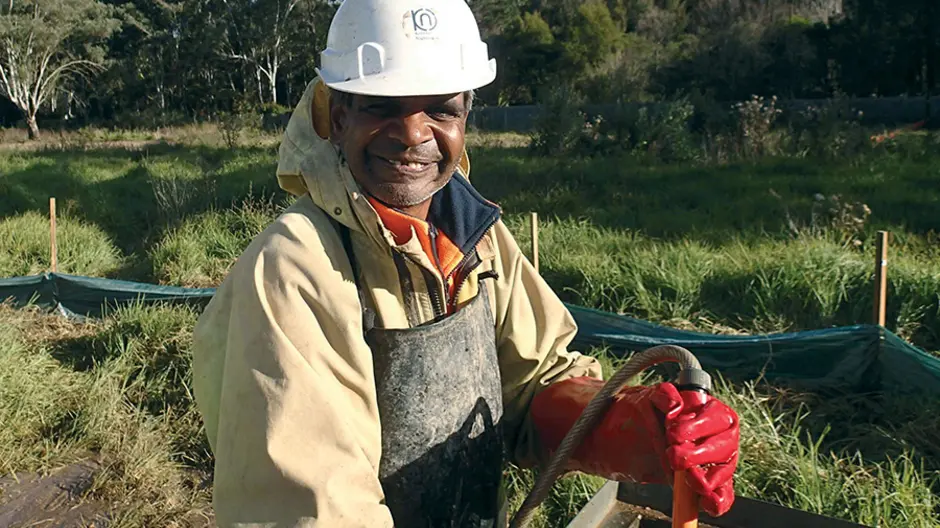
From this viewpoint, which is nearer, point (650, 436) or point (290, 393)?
point (290, 393)

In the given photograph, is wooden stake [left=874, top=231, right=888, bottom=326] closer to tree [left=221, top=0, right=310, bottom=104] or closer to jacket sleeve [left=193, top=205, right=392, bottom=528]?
jacket sleeve [left=193, top=205, right=392, bottom=528]

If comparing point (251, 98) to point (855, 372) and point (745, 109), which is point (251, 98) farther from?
point (855, 372)

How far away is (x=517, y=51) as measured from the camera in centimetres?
2833

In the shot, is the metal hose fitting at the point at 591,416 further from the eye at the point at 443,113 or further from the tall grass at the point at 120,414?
the tall grass at the point at 120,414

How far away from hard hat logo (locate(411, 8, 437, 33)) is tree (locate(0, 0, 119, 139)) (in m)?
31.0

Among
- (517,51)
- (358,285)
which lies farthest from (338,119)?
(517,51)

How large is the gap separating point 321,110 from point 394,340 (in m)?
0.48

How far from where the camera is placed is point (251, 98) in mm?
36781

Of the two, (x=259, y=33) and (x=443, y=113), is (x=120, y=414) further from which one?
(x=259, y=33)

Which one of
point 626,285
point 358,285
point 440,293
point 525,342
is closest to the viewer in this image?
point 358,285

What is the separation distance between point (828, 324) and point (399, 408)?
3944 millimetres

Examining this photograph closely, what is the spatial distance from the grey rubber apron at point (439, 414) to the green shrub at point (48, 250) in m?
6.67

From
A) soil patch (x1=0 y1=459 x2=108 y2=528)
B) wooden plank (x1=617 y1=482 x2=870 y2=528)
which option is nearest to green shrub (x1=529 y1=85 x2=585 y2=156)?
soil patch (x1=0 y1=459 x2=108 y2=528)

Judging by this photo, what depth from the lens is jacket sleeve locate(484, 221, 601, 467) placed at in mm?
1757
